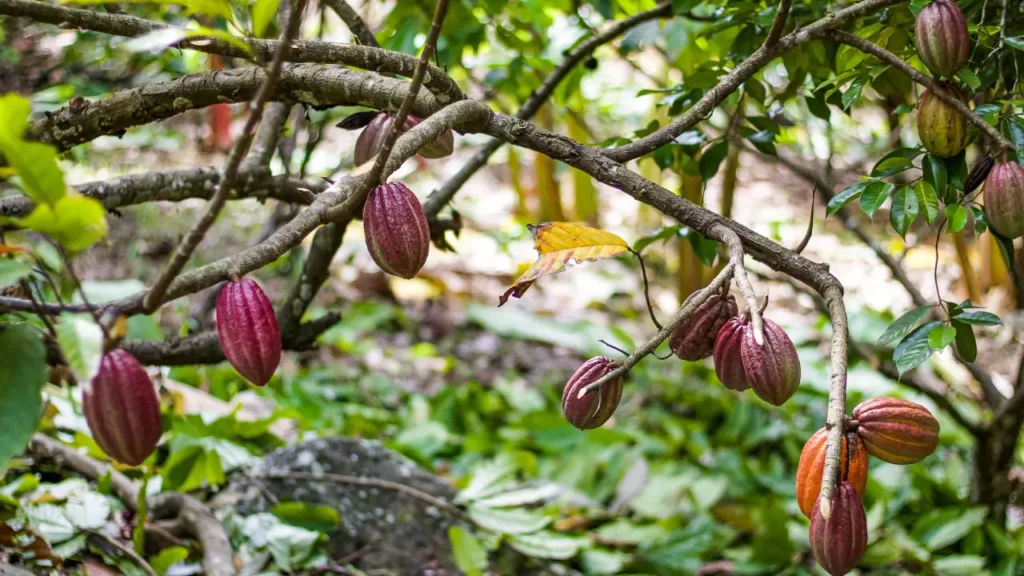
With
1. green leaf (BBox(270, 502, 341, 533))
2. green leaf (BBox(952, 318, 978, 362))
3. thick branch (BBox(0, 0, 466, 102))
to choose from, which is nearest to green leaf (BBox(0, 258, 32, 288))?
thick branch (BBox(0, 0, 466, 102))

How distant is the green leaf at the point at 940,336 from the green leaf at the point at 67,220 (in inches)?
35.9

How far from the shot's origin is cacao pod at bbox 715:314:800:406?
91 cm

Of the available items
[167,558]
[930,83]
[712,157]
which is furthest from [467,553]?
[930,83]

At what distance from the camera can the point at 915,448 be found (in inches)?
36.6

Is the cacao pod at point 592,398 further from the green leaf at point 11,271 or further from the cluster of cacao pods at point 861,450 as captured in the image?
the green leaf at point 11,271

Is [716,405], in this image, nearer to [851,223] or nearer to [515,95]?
[851,223]

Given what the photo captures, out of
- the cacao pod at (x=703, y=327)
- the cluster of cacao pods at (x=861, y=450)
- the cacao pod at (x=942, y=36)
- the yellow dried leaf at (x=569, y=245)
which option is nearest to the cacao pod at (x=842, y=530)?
the cluster of cacao pods at (x=861, y=450)

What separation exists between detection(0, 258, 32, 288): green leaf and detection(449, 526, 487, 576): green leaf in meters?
1.30

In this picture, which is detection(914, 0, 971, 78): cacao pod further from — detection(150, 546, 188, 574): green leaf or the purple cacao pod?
detection(150, 546, 188, 574): green leaf

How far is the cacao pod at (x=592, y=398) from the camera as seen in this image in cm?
97

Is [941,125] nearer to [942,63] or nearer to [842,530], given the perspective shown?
[942,63]

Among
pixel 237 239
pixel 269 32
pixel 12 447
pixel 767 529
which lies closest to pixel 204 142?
pixel 237 239

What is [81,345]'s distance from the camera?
73 cm

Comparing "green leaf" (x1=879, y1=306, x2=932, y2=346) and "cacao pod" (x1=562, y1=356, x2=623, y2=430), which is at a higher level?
"green leaf" (x1=879, y1=306, x2=932, y2=346)
